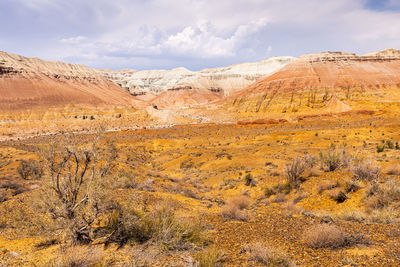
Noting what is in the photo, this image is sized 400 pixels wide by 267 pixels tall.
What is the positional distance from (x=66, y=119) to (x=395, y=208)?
71.3m

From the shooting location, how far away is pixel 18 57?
322 feet

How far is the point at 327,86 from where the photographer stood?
6481 centimetres

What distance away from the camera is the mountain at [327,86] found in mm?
58828

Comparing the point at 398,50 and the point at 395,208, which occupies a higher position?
the point at 398,50

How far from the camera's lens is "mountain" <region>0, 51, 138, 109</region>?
78.9 m

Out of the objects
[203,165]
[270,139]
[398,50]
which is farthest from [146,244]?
[398,50]

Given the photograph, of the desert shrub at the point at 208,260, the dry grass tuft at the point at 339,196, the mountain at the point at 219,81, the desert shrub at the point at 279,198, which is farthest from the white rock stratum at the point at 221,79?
the desert shrub at the point at 208,260

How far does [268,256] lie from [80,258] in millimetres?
3384

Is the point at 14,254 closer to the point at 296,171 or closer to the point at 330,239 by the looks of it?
the point at 330,239

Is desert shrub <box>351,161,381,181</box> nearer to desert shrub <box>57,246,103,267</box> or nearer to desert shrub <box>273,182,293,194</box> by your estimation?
desert shrub <box>273,182,293,194</box>

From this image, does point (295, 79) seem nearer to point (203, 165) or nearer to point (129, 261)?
point (203, 165)

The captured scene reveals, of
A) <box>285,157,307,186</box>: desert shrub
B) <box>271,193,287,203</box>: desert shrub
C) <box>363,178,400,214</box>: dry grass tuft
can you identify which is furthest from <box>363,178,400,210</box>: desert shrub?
<box>285,157,307,186</box>: desert shrub

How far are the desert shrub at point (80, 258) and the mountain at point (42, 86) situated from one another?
89865mm

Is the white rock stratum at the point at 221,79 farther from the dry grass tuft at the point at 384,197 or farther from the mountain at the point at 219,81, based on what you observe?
the dry grass tuft at the point at 384,197
